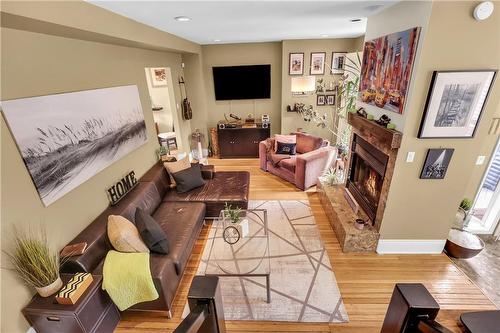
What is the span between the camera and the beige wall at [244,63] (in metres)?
5.69

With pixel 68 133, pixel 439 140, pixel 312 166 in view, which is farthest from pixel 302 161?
pixel 68 133

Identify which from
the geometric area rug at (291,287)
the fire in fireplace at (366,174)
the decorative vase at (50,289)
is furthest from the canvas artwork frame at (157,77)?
the decorative vase at (50,289)

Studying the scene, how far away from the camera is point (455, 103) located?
222 cm

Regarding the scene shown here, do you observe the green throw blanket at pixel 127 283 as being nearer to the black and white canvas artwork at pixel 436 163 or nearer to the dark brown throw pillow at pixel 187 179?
the dark brown throw pillow at pixel 187 179

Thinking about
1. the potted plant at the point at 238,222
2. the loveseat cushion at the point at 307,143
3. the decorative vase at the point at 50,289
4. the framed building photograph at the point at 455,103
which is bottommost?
the potted plant at the point at 238,222

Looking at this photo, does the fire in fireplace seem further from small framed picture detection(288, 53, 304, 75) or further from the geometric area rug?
small framed picture detection(288, 53, 304, 75)

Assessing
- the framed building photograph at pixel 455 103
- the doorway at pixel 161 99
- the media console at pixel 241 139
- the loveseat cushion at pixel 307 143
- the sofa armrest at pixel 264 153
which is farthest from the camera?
the doorway at pixel 161 99

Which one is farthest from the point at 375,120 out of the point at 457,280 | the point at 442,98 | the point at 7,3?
the point at 7,3

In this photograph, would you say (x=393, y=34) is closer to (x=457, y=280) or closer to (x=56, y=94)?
(x=457, y=280)

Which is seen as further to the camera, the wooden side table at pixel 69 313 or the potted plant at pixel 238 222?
the potted plant at pixel 238 222

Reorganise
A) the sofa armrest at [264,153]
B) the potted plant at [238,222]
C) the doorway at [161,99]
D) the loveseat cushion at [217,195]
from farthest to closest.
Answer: the doorway at [161,99] < the sofa armrest at [264,153] < the loveseat cushion at [217,195] < the potted plant at [238,222]

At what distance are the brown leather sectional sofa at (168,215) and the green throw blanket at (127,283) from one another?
3.0 inches

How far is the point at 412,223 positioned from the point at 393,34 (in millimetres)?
2125

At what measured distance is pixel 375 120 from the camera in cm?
287
